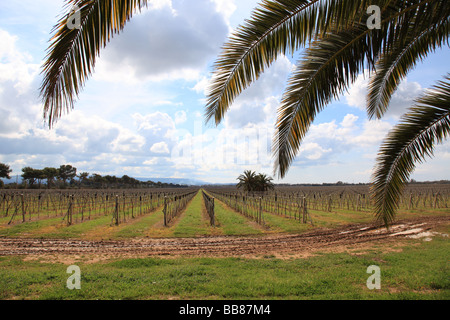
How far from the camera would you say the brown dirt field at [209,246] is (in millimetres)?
8930

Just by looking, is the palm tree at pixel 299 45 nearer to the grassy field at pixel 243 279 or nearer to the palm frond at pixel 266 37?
the palm frond at pixel 266 37

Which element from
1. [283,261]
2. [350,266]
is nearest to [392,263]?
[350,266]

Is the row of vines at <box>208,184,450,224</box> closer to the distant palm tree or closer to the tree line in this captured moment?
the distant palm tree

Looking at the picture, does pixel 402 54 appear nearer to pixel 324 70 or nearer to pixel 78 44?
pixel 324 70

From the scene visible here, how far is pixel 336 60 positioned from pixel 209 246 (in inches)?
340

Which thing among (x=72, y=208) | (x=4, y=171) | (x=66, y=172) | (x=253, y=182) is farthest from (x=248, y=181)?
(x=66, y=172)

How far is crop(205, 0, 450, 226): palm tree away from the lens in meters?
3.16

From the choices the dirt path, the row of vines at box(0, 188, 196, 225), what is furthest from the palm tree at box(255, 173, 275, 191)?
the dirt path

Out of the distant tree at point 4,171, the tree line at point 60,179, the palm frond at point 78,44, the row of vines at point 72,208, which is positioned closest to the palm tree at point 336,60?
the palm frond at point 78,44

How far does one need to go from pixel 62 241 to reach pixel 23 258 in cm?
309

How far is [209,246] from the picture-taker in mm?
10430

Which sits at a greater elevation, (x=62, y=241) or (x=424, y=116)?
(x=424, y=116)
